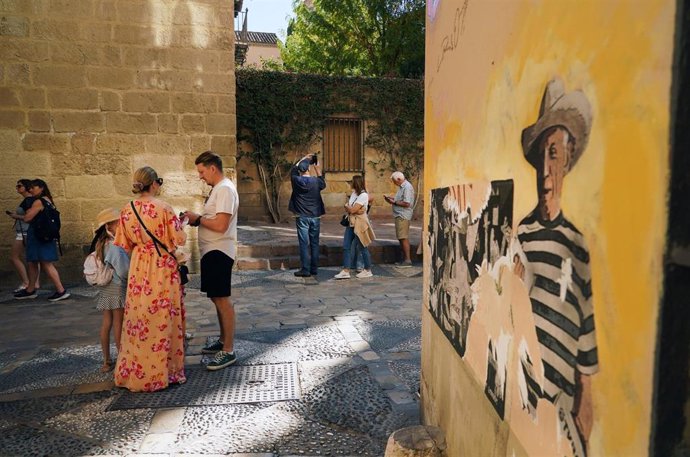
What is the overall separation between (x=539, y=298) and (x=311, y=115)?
13.0 metres

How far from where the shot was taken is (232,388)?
3795 mm

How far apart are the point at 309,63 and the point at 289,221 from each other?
9876 mm

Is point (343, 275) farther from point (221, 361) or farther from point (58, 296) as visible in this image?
point (221, 361)

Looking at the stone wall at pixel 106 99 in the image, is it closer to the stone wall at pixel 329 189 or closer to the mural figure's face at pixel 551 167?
the stone wall at pixel 329 189

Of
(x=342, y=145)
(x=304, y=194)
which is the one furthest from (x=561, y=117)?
(x=342, y=145)

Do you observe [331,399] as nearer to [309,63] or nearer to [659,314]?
[659,314]

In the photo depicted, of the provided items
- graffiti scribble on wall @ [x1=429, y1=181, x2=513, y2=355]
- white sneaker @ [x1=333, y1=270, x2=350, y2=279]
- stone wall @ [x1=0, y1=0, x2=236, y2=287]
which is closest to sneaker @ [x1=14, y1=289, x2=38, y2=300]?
stone wall @ [x1=0, y1=0, x2=236, y2=287]

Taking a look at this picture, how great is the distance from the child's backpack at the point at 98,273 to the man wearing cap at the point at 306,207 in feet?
13.8

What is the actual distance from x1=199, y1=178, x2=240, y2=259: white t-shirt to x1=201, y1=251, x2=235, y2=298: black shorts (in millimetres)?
→ 41

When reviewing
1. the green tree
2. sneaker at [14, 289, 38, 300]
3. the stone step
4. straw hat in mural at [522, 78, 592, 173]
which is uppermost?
the green tree

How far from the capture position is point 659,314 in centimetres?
91

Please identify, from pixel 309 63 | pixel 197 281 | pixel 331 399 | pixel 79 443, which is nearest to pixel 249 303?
pixel 197 281

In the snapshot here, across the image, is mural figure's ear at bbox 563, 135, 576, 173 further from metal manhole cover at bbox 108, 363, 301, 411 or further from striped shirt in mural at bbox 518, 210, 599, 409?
metal manhole cover at bbox 108, 363, 301, 411

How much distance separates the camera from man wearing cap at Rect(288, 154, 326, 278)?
800 cm
